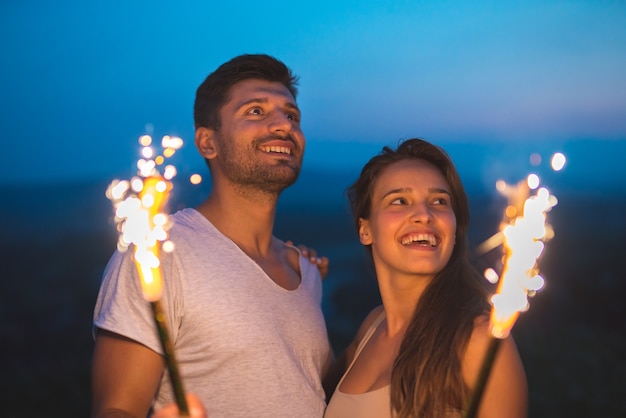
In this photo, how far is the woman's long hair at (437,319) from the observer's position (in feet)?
9.39

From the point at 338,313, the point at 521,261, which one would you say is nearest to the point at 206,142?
the point at 521,261

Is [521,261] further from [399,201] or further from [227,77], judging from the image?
[227,77]

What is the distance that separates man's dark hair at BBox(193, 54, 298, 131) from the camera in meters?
4.12

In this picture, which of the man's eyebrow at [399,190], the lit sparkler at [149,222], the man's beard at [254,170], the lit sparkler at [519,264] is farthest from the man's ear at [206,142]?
the lit sparkler at [519,264]

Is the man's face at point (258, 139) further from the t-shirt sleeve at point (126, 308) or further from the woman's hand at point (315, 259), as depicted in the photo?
the t-shirt sleeve at point (126, 308)

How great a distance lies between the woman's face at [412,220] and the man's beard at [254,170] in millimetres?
585

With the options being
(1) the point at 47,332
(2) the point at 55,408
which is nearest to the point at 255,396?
(2) the point at 55,408

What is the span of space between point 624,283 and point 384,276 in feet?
37.3

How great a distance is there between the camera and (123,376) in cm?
299

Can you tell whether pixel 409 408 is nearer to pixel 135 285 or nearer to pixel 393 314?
pixel 393 314

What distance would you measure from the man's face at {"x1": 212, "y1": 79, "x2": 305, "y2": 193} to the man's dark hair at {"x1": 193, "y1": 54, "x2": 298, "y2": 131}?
47 millimetres

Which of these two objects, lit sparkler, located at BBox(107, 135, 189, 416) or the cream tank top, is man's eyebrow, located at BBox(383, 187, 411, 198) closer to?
the cream tank top

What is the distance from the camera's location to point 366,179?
12.5 feet

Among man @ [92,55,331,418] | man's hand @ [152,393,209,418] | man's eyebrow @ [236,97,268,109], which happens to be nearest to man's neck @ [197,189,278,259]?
man @ [92,55,331,418]
